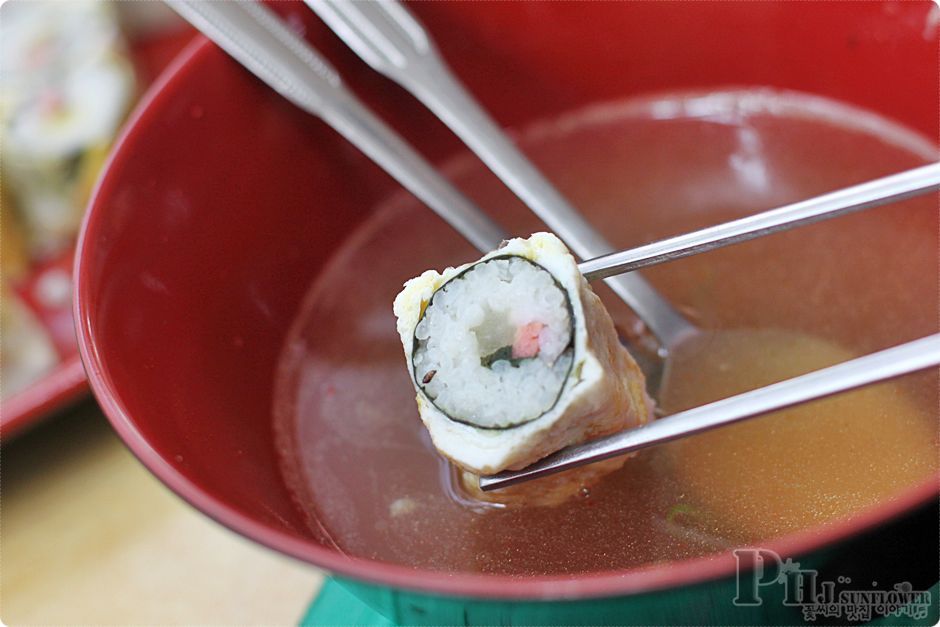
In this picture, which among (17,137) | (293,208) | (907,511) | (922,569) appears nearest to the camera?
(907,511)

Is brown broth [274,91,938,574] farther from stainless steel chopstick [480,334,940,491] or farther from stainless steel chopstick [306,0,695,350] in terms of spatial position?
stainless steel chopstick [480,334,940,491]

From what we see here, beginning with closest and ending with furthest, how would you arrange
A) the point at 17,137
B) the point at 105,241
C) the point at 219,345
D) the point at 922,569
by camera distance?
1. the point at 922,569
2. the point at 105,241
3. the point at 219,345
4. the point at 17,137

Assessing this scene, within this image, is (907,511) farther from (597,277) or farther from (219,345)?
(219,345)

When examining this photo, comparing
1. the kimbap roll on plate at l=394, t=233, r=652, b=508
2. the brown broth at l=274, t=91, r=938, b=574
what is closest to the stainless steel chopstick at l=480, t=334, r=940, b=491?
the kimbap roll on plate at l=394, t=233, r=652, b=508

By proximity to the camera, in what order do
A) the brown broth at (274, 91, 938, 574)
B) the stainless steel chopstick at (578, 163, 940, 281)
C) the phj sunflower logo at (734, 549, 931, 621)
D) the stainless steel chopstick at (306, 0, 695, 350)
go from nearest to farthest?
the phj sunflower logo at (734, 549, 931, 621)
the stainless steel chopstick at (578, 163, 940, 281)
the brown broth at (274, 91, 938, 574)
the stainless steel chopstick at (306, 0, 695, 350)

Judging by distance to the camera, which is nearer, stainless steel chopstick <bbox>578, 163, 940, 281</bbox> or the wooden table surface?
stainless steel chopstick <bbox>578, 163, 940, 281</bbox>

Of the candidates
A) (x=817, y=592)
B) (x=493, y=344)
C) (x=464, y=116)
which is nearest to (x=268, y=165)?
(x=464, y=116)

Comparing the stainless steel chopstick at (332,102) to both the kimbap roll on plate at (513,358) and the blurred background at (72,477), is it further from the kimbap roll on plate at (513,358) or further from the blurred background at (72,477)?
the blurred background at (72,477)

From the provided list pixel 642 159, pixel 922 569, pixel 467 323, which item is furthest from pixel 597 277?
pixel 642 159
